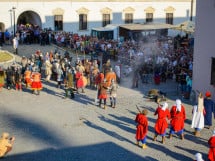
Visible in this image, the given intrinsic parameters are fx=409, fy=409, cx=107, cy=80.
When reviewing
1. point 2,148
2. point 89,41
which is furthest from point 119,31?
point 2,148

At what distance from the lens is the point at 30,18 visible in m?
39.2

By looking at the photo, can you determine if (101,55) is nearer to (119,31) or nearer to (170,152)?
(119,31)

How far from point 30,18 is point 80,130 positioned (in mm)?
25786

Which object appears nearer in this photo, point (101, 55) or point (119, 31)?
point (101, 55)

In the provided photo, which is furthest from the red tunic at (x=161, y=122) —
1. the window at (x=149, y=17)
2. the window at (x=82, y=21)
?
the window at (x=149, y=17)

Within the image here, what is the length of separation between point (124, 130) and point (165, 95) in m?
5.55

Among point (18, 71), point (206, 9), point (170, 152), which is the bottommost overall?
point (170, 152)

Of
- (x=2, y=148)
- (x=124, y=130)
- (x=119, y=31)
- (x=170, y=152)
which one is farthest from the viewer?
(x=119, y=31)

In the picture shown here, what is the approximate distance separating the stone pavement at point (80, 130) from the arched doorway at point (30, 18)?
59.4 feet

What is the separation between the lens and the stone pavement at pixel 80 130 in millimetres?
13336

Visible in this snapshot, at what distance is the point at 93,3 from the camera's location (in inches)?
1575

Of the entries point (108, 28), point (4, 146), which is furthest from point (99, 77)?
point (108, 28)

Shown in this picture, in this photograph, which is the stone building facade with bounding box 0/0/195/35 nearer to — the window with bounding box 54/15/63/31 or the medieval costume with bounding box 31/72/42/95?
the window with bounding box 54/15/63/31

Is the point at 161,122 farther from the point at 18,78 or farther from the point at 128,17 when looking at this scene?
the point at 128,17
